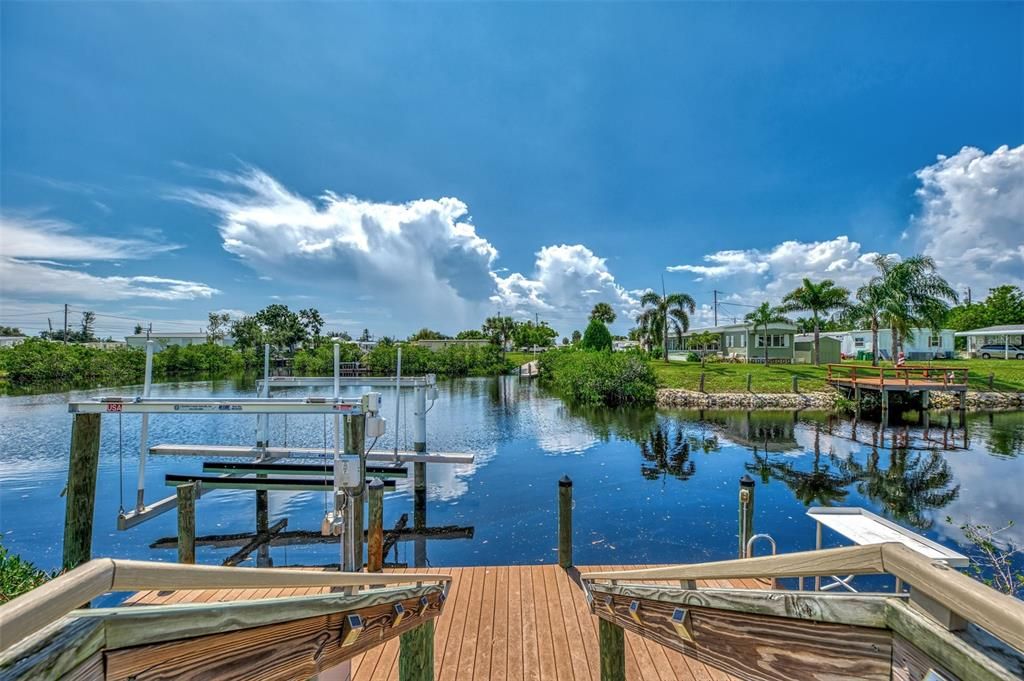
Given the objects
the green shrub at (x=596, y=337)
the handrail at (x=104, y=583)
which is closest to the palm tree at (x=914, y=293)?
the green shrub at (x=596, y=337)

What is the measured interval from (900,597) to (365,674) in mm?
4359

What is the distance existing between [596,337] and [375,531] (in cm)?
3580

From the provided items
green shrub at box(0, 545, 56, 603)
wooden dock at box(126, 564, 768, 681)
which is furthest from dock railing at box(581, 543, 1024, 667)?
green shrub at box(0, 545, 56, 603)

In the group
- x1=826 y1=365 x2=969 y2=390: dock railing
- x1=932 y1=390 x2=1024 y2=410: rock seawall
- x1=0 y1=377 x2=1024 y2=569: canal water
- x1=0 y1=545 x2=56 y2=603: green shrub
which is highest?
x1=826 y1=365 x2=969 y2=390: dock railing

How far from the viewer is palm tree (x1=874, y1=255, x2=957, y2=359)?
100ft

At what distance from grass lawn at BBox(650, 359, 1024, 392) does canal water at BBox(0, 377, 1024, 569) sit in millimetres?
5920

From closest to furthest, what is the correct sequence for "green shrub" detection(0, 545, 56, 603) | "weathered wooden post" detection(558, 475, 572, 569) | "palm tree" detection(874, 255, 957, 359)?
"green shrub" detection(0, 545, 56, 603) → "weathered wooden post" detection(558, 475, 572, 569) → "palm tree" detection(874, 255, 957, 359)

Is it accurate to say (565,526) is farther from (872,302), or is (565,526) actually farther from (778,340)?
(778,340)

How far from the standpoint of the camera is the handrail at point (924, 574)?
74 centimetres

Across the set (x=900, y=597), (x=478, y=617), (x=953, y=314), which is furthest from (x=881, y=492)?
(x=953, y=314)

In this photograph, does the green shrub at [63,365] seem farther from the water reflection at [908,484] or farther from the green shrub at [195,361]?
the water reflection at [908,484]

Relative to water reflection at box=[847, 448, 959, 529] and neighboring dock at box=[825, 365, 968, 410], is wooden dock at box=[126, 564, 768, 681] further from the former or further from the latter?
neighboring dock at box=[825, 365, 968, 410]

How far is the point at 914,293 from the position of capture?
3072 cm

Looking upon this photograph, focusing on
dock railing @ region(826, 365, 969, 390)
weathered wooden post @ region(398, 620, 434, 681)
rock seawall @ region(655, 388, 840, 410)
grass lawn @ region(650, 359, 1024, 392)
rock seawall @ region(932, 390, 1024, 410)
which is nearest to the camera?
weathered wooden post @ region(398, 620, 434, 681)
